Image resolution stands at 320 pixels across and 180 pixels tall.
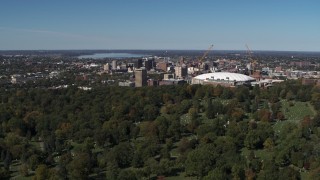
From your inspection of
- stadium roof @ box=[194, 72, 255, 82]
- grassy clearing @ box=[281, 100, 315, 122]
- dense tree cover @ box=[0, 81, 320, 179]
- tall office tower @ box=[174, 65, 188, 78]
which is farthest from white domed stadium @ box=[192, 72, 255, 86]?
grassy clearing @ box=[281, 100, 315, 122]

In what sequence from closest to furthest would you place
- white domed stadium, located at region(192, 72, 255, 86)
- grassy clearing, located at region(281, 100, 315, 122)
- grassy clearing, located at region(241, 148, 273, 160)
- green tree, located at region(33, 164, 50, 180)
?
1. green tree, located at region(33, 164, 50, 180)
2. grassy clearing, located at region(241, 148, 273, 160)
3. grassy clearing, located at region(281, 100, 315, 122)
4. white domed stadium, located at region(192, 72, 255, 86)

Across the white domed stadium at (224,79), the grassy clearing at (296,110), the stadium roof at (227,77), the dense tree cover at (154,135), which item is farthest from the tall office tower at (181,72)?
the grassy clearing at (296,110)

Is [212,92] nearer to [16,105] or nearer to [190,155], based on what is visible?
[16,105]

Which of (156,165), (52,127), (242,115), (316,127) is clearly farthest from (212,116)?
(156,165)

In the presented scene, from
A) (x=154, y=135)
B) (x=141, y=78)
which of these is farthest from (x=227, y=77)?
(x=154, y=135)

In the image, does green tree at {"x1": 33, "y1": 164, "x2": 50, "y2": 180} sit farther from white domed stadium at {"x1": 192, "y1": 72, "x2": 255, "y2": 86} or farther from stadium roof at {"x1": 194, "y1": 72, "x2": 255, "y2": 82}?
stadium roof at {"x1": 194, "y1": 72, "x2": 255, "y2": 82}

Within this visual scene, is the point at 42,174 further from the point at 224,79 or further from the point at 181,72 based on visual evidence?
the point at 181,72

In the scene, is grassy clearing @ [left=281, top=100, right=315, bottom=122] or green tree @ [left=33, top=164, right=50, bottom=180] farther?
A: grassy clearing @ [left=281, top=100, right=315, bottom=122]

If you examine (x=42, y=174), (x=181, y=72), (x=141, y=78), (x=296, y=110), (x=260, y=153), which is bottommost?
(x=260, y=153)
